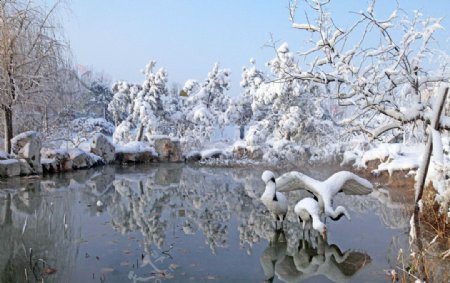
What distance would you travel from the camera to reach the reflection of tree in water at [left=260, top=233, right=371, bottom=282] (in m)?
5.31

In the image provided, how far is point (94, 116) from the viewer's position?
3303cm

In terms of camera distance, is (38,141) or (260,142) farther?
(260,142)

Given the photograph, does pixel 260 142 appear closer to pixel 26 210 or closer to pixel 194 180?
pixel 194 180

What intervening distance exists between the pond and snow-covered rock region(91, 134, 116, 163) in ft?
23.6

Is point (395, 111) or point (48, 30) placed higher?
point (48, 30)

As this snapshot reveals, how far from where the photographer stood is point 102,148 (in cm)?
1894

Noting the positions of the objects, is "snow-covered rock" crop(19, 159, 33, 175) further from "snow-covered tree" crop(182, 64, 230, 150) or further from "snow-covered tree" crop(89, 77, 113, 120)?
"snow-covered tree" crop(89, 77, 113, 120)

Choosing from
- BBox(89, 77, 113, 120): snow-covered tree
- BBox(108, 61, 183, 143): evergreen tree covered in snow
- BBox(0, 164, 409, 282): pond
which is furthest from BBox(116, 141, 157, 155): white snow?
BBox(89, 77, 113, 120): snow-covered tree

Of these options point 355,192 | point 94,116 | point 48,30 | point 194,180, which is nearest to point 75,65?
point 48,30

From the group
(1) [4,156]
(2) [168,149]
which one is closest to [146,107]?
(2) [168,149]

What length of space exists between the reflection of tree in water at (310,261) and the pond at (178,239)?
1 centimetres

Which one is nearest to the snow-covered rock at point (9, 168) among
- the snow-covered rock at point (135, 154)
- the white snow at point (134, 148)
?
the snow-covered rock at point (135, 154)

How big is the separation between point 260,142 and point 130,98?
9.82 metres

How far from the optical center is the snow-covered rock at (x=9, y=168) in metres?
12.3
